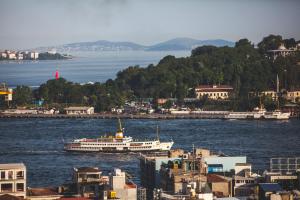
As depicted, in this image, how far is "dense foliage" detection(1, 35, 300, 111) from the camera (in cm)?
3728

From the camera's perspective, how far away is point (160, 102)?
3678 cm

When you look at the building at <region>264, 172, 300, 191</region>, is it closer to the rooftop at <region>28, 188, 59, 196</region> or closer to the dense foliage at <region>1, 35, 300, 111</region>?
the rooftop at <region>28, 188, 59, 196</region>

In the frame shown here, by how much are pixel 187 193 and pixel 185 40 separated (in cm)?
14910

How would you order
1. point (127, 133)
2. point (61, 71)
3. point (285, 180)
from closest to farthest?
1. point (285, 180)
2. point (127, 133)
3. point (61, 71)

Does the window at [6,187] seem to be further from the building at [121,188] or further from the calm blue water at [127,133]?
the calm blue water at [127,133]

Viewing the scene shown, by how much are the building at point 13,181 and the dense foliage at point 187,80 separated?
24.3 metres

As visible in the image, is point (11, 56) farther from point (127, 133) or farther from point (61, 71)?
point (127, 133)

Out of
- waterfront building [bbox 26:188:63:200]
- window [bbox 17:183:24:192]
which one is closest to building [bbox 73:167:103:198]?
waterfront building [bbox 26:188:63:200]

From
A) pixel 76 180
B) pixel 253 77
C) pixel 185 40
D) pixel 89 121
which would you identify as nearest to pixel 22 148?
pixel 89 121

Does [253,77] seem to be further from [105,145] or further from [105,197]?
[105,197]

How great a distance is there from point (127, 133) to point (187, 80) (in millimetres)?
12915

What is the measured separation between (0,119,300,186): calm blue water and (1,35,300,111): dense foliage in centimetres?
458

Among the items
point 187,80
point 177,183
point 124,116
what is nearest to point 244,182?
point 177,183

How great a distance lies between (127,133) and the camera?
90.2ft
